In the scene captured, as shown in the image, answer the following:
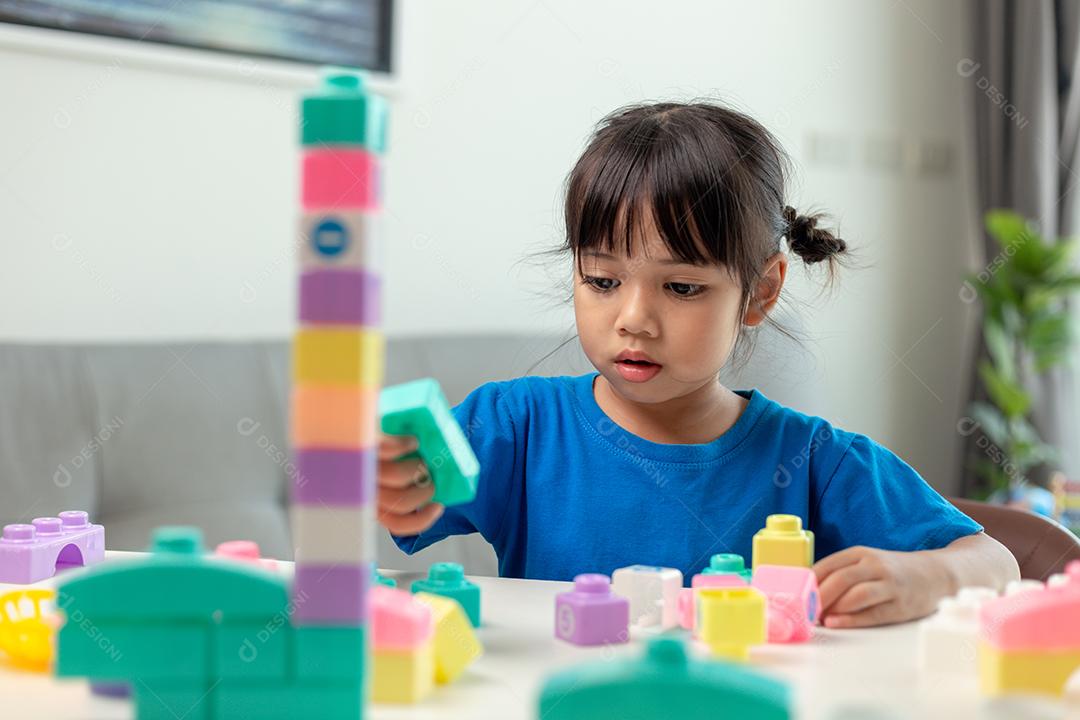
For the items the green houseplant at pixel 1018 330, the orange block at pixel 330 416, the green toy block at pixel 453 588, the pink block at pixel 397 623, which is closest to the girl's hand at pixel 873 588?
the green toy block at pixel 453 588

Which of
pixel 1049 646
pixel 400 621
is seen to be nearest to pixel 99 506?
pixel 400 621

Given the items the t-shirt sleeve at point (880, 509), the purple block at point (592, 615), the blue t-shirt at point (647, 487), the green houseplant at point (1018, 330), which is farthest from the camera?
the green houseplant at point (1018, 330)

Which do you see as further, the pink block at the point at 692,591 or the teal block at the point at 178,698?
the pink block at the point at 692,591

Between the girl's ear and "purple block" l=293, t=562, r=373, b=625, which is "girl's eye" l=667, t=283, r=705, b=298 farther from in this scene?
"purple block" l=293, t=562, r=373, b=625

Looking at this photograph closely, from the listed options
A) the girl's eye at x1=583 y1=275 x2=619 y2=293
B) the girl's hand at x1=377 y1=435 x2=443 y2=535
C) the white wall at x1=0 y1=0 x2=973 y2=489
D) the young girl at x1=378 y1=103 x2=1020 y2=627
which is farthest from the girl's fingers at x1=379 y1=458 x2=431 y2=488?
the white wall at x1=0 y1=0 x2=973 y2=489

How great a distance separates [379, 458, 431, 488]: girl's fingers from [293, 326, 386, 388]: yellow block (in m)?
0.24

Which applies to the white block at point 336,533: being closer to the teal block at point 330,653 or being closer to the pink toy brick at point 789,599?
the teal block at point 330,653

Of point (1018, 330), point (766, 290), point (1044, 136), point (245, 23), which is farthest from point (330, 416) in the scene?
point (1044, 136)

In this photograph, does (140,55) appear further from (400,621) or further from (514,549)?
(400,621)

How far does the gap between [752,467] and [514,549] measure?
276mm

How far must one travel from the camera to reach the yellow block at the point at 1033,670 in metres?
0.64

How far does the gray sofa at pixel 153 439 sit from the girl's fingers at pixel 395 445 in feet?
3.80

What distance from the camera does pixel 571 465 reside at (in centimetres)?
127

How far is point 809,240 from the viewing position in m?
1.35
